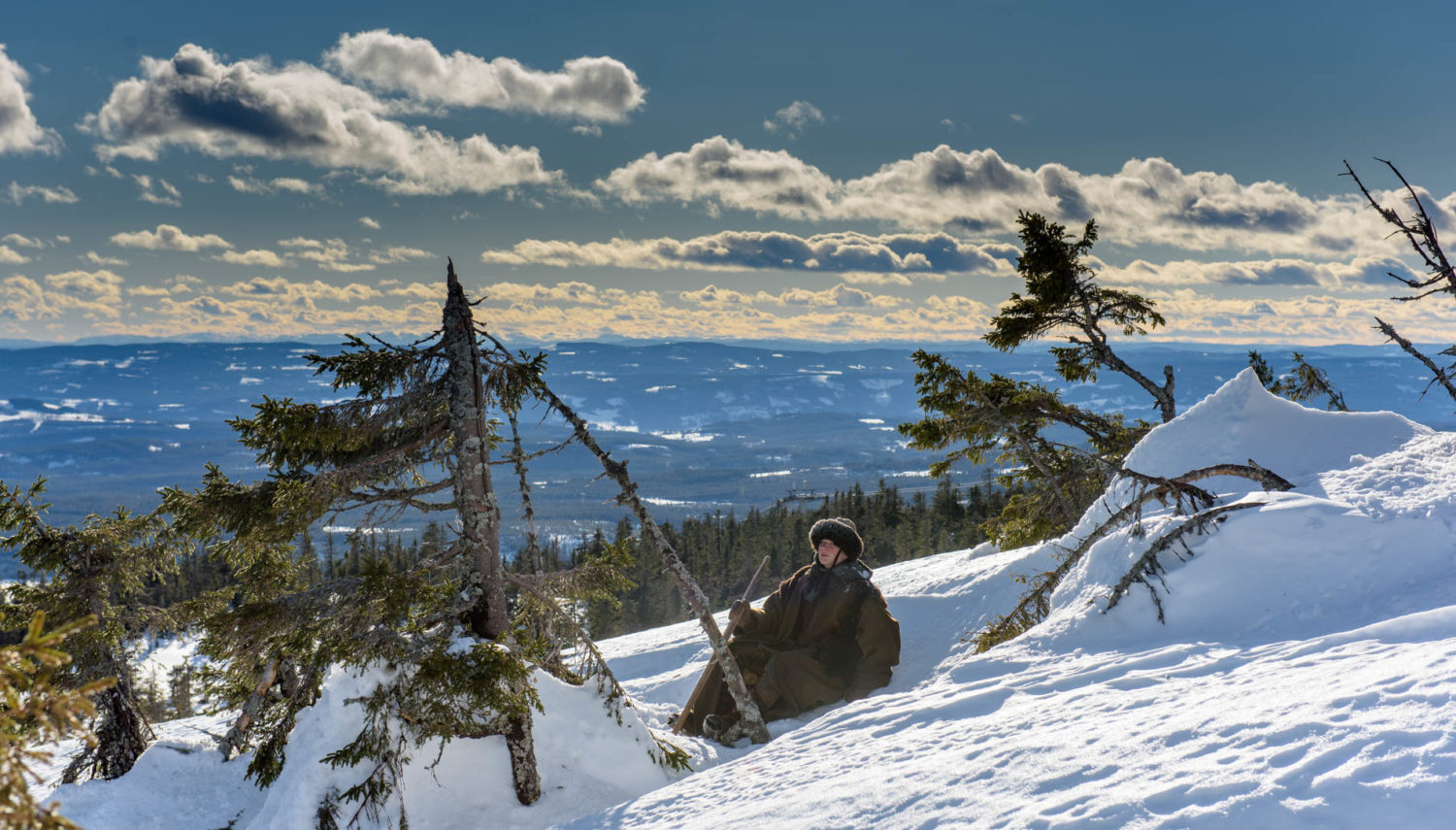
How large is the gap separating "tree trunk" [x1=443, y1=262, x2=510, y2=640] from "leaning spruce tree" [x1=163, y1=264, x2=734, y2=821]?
0.01 meters

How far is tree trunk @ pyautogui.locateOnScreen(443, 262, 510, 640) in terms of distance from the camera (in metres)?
6.91

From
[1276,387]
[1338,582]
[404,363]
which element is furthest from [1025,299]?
[404,363]

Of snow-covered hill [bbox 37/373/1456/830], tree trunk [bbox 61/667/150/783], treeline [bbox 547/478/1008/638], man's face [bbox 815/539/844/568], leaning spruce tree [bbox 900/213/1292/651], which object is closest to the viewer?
snow-covered hill [bbox 37/373/1456/830]

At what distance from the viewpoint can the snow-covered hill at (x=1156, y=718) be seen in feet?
10.6

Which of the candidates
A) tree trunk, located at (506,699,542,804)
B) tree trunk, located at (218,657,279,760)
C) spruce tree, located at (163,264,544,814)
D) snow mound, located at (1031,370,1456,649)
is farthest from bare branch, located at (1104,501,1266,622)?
tree trunk, located at (218,657,279,760)

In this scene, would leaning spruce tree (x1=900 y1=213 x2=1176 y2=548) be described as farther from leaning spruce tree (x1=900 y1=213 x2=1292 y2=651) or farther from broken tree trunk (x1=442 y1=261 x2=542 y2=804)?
broken tree trunk (x1=442 y1=261 x2=542 y2=804)

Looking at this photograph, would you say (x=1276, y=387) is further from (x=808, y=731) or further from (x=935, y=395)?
(x=808, y=731)

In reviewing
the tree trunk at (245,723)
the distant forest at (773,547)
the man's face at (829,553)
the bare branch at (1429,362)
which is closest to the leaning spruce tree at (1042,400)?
the bare branch at (1429,362)

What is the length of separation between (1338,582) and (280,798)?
26.9ft

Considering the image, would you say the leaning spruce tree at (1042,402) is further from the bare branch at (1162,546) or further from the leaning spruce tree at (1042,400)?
the bare branch at (1162,546)

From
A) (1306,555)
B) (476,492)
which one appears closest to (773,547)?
(476,492)

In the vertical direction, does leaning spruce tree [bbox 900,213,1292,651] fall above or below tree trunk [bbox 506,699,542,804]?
above

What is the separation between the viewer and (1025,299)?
15.9 m

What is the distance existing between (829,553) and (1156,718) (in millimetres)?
5225
